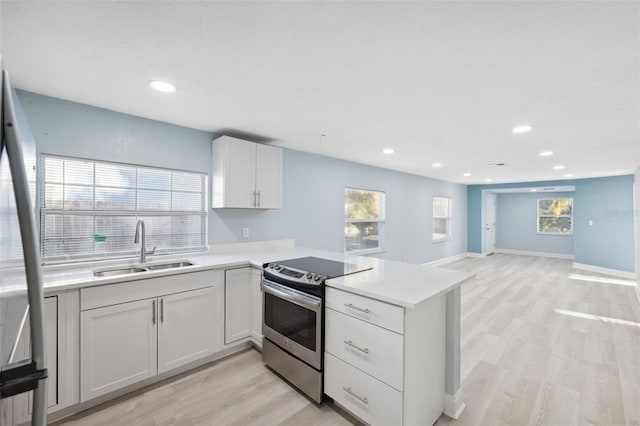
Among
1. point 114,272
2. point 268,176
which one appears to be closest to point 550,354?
point 268,176

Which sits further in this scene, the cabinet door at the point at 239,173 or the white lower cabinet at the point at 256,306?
the cabinet door at the point at 239,173

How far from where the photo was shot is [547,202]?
337 inches

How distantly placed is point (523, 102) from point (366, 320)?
2074 millimetres

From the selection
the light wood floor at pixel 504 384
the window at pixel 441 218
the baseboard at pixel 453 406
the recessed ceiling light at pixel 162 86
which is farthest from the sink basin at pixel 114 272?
Result: the window at pixel 441 218

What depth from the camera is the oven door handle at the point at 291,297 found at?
2008 millimetres

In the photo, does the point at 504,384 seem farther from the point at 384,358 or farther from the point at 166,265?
the point at 166,265

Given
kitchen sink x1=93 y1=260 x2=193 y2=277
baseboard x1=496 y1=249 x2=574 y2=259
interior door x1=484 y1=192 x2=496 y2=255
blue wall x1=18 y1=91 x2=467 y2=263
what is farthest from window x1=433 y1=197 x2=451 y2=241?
kitchen sink x1=93 y1=260 x2=193 y2=277

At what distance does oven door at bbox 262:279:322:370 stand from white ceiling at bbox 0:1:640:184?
1559 mm

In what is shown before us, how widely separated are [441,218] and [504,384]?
5.64 meters

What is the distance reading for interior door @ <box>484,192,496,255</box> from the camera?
8.52 meters

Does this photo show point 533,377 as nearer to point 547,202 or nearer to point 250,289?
point 250,289

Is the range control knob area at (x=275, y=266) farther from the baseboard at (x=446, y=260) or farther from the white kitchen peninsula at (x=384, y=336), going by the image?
the baseboard at (x=446, y=260)

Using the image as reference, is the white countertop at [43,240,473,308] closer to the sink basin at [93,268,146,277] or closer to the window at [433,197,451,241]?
Answer: the sink basin at [93,268,146,277]

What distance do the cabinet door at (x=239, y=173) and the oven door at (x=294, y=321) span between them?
1019 mm
